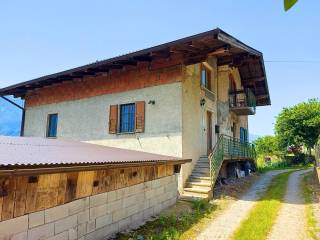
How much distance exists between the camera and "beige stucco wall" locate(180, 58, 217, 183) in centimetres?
1214

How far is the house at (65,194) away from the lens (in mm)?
4203

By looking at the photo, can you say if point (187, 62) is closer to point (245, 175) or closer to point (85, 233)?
point (85, 233)

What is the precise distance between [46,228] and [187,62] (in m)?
9.32

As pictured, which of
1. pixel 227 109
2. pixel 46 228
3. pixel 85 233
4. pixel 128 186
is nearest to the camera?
pixel 46 228

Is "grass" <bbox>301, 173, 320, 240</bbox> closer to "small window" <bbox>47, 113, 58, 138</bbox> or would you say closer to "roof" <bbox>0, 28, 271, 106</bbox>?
"roof" <bbox>0, 28, 271, 106</bbox>

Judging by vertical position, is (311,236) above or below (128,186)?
below

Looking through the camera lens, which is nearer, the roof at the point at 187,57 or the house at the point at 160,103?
the roof at the point at 187,57

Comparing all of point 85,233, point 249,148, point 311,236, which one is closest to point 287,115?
point 249,148

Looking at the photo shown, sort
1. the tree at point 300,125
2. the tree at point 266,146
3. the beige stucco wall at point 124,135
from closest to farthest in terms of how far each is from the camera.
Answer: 1. the beige stucco wall at point 124,135
2. the tree at point 300,125
3. the tree at point 266,146

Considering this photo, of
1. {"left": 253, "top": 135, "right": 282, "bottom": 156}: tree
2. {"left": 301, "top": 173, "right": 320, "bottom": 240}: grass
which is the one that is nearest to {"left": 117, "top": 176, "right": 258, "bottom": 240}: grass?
{"left": 301, "top": 173, "right": 320, "bottom": 240}: grass

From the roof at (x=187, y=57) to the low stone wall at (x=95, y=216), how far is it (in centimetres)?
551

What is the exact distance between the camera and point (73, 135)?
1520 cm

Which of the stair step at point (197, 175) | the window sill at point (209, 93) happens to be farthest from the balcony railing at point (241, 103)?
the stair step at point (197, 175)

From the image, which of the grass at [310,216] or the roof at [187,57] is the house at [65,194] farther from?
the roof at [187,57]
